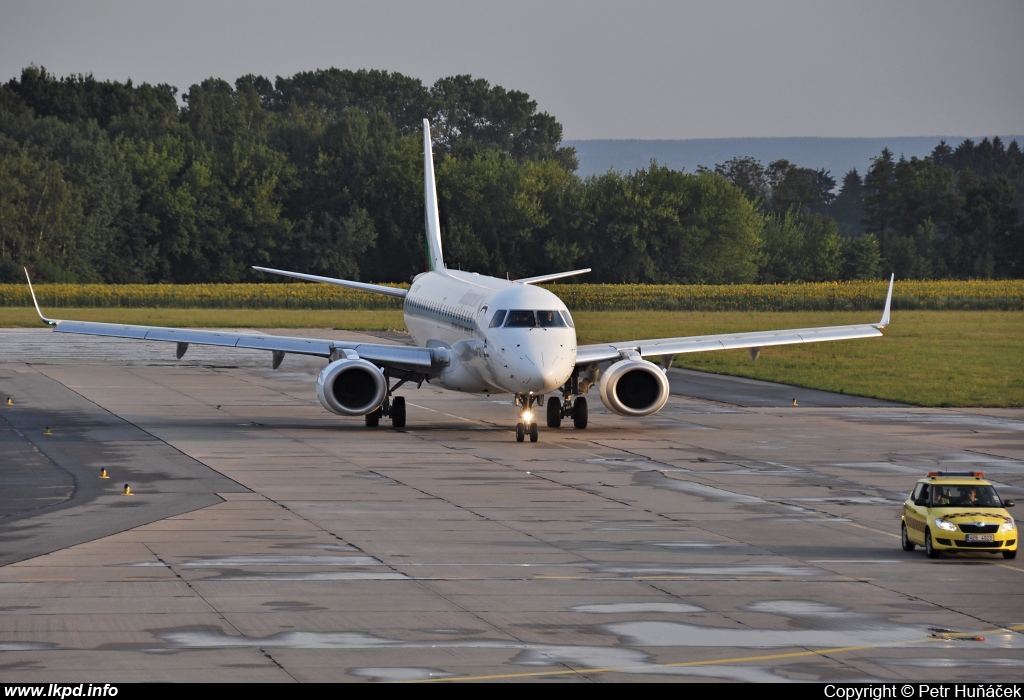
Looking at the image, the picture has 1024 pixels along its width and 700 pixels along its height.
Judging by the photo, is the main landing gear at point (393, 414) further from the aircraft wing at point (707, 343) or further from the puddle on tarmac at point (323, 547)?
the puddle on tarmac at point (323, 547)

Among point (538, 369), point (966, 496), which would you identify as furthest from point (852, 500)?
point (538, 369)

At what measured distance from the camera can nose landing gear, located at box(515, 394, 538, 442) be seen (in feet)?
119

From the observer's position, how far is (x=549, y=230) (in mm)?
142375

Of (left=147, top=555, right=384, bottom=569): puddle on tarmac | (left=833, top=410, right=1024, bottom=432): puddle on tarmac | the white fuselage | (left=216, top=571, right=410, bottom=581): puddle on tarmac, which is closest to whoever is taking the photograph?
(left=216, top=571, right=410, bottom=581): puddle on tarmac

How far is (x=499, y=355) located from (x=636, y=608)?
58.1 ft

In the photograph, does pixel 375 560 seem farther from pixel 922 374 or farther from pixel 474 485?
pixel 922 374

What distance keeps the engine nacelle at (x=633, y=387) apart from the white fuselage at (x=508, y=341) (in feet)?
7.62

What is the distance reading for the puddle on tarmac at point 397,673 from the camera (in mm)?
14430

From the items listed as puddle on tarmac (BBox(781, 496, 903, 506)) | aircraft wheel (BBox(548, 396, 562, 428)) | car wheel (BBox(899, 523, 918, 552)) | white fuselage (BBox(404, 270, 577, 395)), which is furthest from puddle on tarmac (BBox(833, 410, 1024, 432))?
car wheel (BBox(899, 523, 918, 552))

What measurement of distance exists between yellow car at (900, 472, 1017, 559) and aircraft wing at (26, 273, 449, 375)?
18.7 metres

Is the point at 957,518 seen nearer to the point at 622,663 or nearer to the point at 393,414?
the point at 622,663

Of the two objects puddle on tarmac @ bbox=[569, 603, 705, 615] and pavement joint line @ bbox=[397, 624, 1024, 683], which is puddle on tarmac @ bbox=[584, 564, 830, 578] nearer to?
puddle on tarmac @ bbox=[569, 603, 705, 615]

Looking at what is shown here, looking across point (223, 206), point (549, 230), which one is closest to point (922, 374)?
point (549, 230)
